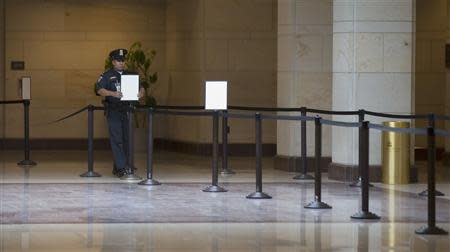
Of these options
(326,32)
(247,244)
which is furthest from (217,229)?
(326,32)

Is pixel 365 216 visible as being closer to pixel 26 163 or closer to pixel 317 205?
pixel 317 205

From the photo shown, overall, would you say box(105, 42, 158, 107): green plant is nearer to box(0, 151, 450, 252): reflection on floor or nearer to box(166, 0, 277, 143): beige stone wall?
box(166, 0, 277, 143): beige stone wall

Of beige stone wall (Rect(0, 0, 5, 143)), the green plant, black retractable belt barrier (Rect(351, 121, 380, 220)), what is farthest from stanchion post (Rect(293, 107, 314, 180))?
beige stone wall (Rect(0, 0, 5, 143))

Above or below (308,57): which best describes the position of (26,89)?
below

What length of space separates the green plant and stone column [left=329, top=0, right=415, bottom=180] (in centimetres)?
743

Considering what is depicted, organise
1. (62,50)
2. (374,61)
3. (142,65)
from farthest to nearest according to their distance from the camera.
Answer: (62,50), (142,65), (374,61)

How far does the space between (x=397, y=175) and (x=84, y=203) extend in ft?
18.0

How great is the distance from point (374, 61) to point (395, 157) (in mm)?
1574

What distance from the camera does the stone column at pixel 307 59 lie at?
68.9 feet

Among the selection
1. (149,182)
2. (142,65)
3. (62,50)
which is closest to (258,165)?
(149,182)

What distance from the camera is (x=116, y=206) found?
15.3 m

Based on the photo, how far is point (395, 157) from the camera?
18.6 metres

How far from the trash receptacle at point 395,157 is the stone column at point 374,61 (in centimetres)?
27

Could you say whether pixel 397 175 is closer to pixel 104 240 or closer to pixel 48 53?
pixel 104 240
